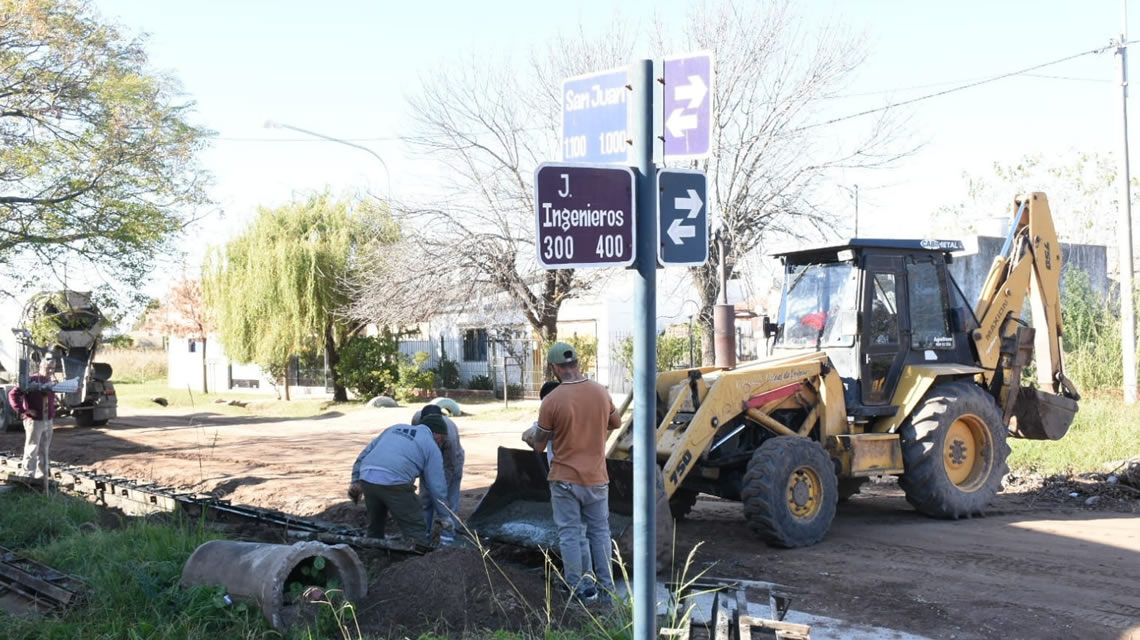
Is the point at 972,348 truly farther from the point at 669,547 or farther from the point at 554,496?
the point at 554,496

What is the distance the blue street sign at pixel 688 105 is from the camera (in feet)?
14.0

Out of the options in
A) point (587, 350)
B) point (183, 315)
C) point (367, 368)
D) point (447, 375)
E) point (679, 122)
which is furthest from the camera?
point (183, 315)

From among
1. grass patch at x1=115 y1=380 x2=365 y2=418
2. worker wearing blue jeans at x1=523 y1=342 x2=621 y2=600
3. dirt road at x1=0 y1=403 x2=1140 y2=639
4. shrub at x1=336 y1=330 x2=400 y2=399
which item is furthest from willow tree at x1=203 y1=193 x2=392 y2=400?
worker wearing blue jeans at x1=523 y1=342 x2=621 y2=600

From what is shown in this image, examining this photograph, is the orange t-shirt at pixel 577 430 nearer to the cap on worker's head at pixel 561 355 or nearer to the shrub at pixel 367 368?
the cap on worker's head at pixel 561 355

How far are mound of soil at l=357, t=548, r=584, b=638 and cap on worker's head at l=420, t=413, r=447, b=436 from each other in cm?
141

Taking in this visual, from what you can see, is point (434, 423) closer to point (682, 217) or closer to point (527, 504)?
point (527, 504)

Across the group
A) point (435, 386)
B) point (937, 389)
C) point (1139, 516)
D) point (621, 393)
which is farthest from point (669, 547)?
point (435, 386)

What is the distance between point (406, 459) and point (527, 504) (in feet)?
4.62

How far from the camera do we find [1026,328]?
36.2 feet

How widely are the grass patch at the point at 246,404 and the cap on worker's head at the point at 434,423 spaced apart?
57.1ft

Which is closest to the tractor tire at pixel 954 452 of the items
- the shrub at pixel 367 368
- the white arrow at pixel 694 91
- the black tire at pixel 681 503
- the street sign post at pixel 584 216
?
the black tire at pixel 681 503

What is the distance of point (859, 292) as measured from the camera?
956 cm

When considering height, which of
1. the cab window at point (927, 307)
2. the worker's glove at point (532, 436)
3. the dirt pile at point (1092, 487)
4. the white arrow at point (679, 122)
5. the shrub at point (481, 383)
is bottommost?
the dirt pile at point (1092, 487)

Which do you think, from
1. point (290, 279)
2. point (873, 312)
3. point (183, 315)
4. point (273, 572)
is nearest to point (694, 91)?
point (273, 572)
